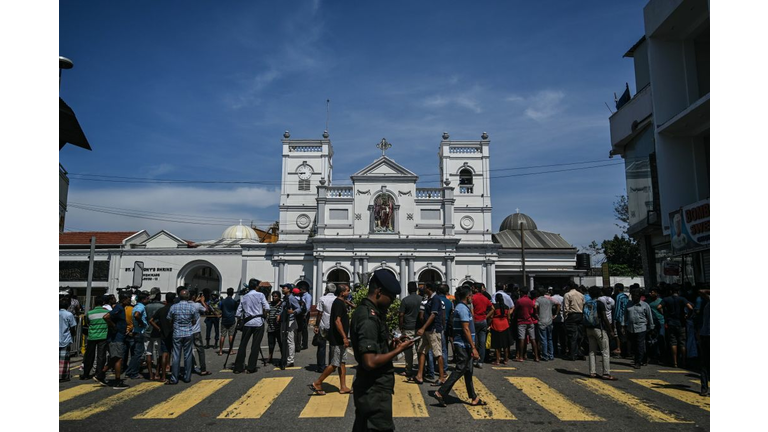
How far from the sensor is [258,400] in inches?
284

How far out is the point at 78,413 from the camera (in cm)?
662

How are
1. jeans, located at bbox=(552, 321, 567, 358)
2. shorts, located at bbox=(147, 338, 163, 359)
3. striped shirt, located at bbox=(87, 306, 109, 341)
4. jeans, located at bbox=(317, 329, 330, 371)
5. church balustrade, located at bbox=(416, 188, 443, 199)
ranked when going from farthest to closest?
church balustrade, located at bbox=(416, 188, 443, 199)
jeans, located at bbox=(552, 321, 567, 358)
jeans, located at bbox=(317, 329, 330, 371)
shorts, located at bbox=(147, 338, 163, 359)
striped shirt, located at bbox=(87, 306, 109, 341)

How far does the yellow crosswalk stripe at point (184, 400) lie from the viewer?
6.50 metres

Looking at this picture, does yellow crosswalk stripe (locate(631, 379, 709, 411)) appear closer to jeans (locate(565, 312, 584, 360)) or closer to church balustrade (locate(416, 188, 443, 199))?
jeans (locate(565, 312, 584, 360))

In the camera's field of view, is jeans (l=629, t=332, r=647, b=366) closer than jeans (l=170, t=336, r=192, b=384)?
No

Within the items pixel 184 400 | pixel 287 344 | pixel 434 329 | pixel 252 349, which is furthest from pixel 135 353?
pixel 434 329

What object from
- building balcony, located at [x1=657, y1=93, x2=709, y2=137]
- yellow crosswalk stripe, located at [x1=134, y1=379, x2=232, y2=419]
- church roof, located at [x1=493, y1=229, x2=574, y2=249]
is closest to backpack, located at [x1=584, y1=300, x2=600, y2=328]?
yellow crosswalk stripe, located at [x1=134, y1=379, x2=232, y2=419]

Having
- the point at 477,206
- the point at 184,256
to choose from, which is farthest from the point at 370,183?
the point at 184,256

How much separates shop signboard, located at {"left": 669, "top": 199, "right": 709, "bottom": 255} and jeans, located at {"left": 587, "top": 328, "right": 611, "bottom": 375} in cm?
525

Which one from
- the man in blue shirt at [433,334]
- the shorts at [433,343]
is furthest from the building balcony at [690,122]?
the shorts at [433,343]

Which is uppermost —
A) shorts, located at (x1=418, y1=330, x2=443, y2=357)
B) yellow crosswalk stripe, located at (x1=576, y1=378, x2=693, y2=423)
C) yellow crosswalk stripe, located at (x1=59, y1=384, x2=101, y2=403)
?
shorts, located at (x1=418, y1=330, x2=443, y2=357)

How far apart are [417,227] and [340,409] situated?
31.7m

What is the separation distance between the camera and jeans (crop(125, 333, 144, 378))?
9.40 metres

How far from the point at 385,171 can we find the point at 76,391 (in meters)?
31.9
